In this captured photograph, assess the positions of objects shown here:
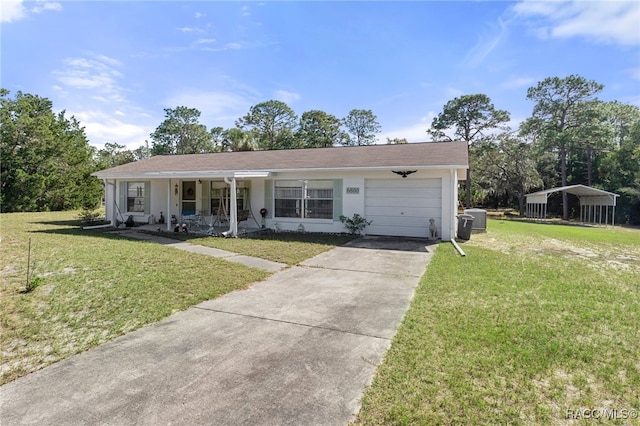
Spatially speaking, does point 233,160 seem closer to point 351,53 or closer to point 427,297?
point 351,53

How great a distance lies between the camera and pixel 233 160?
56.0ft

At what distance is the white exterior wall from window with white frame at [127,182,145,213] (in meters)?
0.66

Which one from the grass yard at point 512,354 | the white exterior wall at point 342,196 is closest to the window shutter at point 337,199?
the white exterior wall at point 342,196

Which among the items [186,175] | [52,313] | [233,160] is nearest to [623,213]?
[233,160]

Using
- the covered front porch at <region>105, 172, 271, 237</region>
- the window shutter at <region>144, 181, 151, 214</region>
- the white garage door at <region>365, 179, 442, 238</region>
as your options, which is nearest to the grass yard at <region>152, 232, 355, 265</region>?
the covered front porch at <region>105, 172, 271, 237</region>

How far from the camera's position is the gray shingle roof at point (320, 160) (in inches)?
492

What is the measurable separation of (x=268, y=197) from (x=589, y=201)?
27.2m

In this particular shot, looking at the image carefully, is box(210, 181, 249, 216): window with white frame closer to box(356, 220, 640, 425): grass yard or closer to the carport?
box(356, 220, 640, 425): grass yard

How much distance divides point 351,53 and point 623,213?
2715 cm

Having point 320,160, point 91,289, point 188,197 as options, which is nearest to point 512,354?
point 91,289

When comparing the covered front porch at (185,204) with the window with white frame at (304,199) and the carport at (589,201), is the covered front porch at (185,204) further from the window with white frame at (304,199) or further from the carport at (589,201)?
the carport at (589,201)

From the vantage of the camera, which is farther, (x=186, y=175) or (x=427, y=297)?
(x=186, y=175)

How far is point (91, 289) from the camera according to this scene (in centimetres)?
557

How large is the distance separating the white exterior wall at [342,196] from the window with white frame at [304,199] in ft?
0.71
